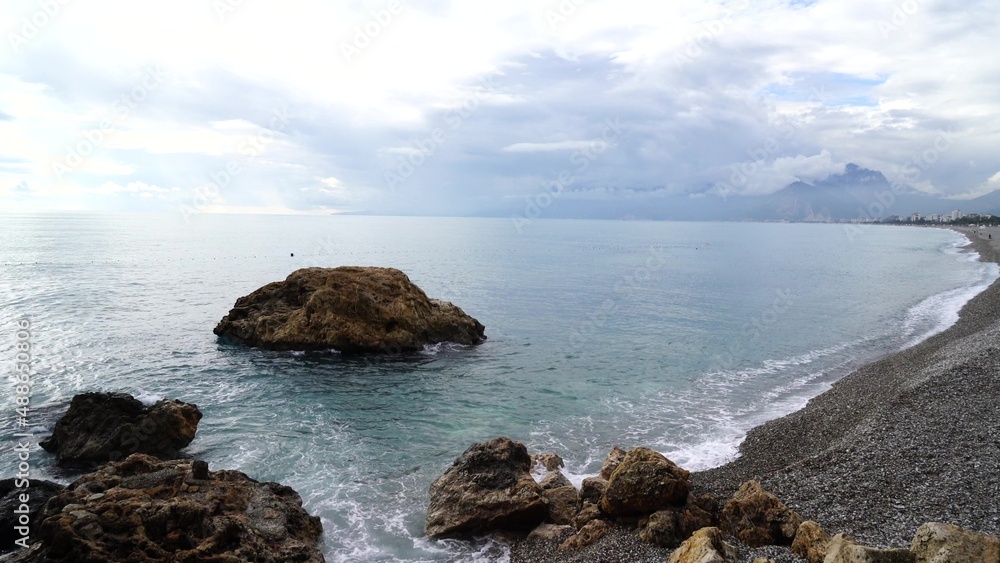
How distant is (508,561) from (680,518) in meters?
4.72

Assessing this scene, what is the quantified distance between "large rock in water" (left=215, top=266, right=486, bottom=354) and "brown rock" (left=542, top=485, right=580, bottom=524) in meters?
21.3

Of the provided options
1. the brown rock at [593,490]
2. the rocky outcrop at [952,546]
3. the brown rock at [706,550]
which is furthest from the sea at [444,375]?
the rocky outcrop at [952,546]

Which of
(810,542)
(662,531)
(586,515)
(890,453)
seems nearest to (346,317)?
(586,515)

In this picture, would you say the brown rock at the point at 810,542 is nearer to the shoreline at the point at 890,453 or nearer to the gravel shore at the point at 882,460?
the gravel shore at the point at 882,460

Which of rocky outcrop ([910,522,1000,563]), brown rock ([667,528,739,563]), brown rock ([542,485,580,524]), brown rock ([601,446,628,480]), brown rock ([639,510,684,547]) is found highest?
rocky outcrop ([910,522,1000,563])

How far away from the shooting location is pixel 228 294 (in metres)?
59.9

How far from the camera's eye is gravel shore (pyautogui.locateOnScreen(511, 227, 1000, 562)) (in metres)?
13.4

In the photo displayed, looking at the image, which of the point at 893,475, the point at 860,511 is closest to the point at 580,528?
the point at 860,511

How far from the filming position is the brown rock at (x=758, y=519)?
12984mm

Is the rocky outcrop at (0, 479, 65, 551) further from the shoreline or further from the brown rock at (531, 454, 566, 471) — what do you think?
the shoreline

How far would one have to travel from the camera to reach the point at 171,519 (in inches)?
508

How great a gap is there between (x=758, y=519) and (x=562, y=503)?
589 cm

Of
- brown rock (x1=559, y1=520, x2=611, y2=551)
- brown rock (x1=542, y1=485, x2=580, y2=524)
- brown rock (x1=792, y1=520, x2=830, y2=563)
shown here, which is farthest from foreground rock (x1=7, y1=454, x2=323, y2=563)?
brown rock (x1=792, y1=520, x2=830, y2=563)

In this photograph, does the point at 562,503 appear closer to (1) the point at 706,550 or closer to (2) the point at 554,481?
(2) the point at 554,481
